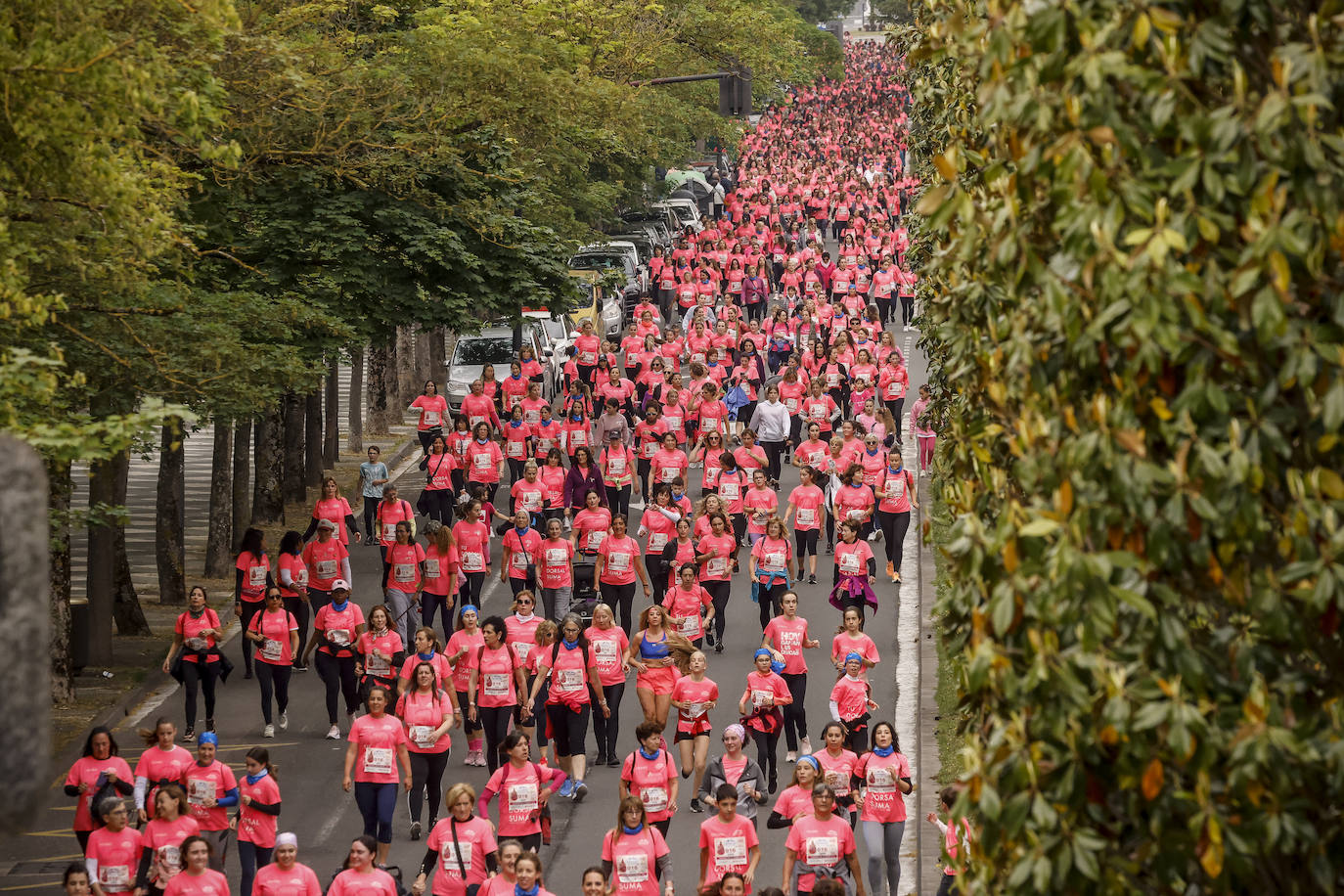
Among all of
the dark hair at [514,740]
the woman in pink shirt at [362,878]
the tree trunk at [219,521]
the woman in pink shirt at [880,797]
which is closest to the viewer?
the woman in pink shirt at [362,878]

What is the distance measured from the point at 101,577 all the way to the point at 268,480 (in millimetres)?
6279

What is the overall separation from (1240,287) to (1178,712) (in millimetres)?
1148

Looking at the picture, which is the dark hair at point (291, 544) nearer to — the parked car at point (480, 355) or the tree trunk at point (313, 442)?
the tree trunk at point (313, 442)

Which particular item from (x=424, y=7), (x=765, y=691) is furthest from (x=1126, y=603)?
(x=424, y=7)

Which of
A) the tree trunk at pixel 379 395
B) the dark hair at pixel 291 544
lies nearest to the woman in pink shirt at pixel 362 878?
the dark hair at pixel 291 544

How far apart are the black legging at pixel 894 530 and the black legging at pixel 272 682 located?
24.2 ft

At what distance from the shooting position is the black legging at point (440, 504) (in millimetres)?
23375

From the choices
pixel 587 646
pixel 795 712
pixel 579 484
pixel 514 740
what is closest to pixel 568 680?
pixel 587 646

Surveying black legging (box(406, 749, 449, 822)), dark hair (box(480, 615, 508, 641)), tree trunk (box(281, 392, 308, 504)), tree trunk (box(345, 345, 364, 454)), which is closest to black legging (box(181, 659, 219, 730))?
black legging (box(406, 749, 449, 822))

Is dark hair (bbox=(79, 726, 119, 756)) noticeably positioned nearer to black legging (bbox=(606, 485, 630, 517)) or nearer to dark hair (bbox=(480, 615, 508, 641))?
dark hair (bbox=(480, 615, 508, 641))

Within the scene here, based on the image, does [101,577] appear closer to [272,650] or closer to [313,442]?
[272,650]

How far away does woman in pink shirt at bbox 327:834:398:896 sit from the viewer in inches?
440

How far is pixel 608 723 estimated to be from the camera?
53.0 ft

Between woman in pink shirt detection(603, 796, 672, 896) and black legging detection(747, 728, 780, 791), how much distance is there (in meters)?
3.23
